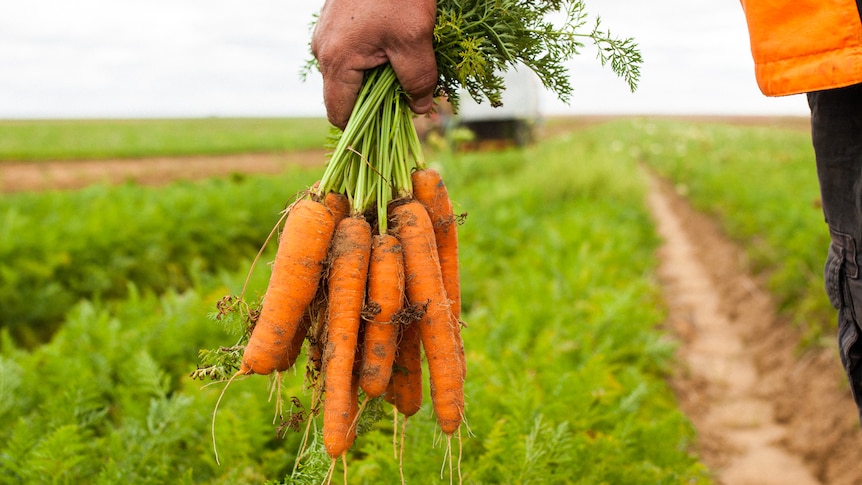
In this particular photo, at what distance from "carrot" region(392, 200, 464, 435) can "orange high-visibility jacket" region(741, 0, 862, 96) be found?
3.41ft

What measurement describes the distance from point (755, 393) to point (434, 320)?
4.20 meters

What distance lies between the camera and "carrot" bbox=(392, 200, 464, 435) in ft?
6.64

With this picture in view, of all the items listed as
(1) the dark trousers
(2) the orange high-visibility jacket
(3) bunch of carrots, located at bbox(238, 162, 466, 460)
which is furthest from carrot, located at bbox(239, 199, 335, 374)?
(1) the dark trousers

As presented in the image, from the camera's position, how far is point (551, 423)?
2729 millimetres

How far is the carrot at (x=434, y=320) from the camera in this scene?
2.03 m

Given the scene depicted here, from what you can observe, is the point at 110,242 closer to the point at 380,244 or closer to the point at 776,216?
the point at 380,244

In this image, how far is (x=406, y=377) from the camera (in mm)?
2150

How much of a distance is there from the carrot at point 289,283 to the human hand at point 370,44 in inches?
12.7

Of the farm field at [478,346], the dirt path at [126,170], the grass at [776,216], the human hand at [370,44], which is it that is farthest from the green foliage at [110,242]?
the dirt path at [126,170]

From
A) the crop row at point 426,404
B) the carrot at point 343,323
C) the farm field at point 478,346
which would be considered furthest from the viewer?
the farm field at point 478,346

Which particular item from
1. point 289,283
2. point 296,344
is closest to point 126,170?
point 296,344

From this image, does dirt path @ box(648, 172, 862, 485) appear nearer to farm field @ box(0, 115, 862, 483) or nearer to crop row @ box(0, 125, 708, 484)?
farm field @ box(0, 115, 862, 483)

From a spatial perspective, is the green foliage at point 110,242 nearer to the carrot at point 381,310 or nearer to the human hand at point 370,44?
the carrot at point 381,310

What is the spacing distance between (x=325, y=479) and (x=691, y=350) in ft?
16.2
